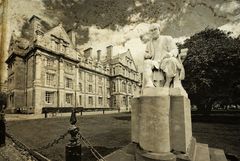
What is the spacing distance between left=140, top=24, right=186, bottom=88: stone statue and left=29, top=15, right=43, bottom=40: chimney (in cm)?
2791

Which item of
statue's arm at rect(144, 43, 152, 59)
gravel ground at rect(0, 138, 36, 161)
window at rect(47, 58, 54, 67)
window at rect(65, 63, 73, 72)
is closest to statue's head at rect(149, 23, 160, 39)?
statue's arm at rect(144, 43, 152, 59)

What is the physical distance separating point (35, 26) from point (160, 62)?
2945cm

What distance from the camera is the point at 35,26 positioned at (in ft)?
92.0

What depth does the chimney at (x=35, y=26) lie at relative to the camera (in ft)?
91.4

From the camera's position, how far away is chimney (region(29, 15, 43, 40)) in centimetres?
2786

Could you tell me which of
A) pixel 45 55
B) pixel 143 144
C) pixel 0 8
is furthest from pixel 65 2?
pixel 143 144

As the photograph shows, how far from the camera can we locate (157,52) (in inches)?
165

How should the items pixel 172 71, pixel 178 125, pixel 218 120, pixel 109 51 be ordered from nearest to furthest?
1. pixel 178 125
2. pixel 172 71
3. pixel 218 120
4. pixel 109 51

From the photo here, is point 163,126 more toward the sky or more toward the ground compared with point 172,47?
more toward the ground

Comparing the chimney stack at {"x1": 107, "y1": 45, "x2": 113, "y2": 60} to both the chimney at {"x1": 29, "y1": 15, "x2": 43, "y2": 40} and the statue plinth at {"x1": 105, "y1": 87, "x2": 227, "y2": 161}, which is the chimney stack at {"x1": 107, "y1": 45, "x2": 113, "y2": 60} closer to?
the chimney at {"x1": 29, "y1": 15, "x2": 43, "y2": 40}

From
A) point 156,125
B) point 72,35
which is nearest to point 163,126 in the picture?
point 156,125

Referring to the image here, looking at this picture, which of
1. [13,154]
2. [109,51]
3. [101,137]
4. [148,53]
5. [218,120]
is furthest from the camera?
[109,51]

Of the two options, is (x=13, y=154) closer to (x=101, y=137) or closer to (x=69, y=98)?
(x=101, y=137)

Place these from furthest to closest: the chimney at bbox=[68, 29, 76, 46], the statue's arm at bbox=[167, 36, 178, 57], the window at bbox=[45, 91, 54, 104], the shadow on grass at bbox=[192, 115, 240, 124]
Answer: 1. the chimney at bbox=[68, 29, 76, 46]
2. the window at bbox=[45, 91, 54, 104]
3. the shadow on grass at bbox=[192, 115, 240, 124]
4. the statue's arm at bbox=[167, 36, 178, 57]
